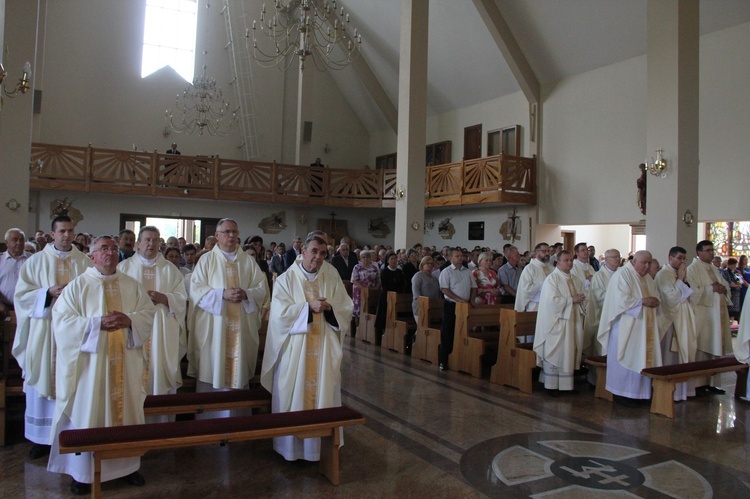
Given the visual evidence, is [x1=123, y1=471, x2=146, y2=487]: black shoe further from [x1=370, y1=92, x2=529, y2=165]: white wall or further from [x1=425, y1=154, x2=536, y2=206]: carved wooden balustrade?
[x1=370, y1=92, x2=529, y2=165]: white wall

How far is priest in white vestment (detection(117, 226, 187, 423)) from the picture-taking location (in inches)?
218

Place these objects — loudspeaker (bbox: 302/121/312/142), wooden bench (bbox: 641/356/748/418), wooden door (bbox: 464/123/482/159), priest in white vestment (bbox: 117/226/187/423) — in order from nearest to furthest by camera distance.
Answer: priest in white vestment (bbox: 117/226/187/423)
wooden bench (bbox: 641/356/748/418)
wooden door (bbox: 464/123/482/159)
loudspeaker (bbox: 302/121/312/142)

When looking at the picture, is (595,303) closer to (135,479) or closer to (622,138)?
(135,479)

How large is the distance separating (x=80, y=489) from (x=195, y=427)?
0.97 metres

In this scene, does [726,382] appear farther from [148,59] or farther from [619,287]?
[148,59]

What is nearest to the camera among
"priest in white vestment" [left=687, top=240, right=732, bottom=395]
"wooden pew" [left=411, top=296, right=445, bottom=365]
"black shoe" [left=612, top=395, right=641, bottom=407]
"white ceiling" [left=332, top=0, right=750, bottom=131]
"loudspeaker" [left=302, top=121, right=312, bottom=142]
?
"black shoe" [left=612, top=395, right=641, bottom=407]

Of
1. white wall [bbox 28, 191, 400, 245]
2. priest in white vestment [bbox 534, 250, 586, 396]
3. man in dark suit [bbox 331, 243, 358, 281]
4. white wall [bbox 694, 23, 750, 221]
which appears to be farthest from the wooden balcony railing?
priest in white vestment [bbox 534, 250, 586, 396]

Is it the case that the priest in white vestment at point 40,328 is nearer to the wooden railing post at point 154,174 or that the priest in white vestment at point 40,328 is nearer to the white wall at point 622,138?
the white wall at point 622,138

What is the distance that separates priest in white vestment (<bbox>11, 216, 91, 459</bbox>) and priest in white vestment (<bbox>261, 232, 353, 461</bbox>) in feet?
5.70

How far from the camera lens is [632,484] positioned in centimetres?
465

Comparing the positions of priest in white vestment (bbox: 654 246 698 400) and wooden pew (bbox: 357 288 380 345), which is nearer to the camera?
priest in white vestment (bbox: 654 246 698 400)

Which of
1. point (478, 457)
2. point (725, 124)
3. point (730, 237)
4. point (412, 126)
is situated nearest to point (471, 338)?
point (478, 457)

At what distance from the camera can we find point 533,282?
8.52 metres

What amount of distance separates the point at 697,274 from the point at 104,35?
64.9ft
